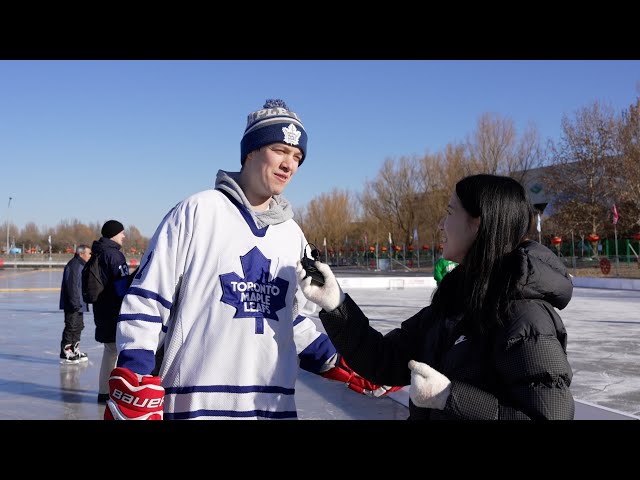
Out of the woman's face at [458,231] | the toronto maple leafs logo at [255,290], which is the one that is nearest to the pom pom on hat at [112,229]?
the toronto maple leafs logo at [255,290]

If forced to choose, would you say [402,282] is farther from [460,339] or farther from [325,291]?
[460,339]

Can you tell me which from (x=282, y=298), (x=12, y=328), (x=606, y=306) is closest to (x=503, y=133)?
(x=606, y=306)

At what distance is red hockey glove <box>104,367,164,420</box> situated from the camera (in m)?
1.75

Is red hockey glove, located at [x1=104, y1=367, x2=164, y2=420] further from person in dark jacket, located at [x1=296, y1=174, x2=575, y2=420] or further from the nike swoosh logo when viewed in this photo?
the nike swoosh logo

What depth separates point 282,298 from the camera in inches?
85.7

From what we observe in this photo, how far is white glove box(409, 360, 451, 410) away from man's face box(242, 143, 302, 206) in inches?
38.4

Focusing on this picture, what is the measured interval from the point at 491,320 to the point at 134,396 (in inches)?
41.5

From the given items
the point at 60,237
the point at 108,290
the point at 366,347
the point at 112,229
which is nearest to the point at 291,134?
the point at 366,347

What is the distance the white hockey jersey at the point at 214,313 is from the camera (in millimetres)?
1997

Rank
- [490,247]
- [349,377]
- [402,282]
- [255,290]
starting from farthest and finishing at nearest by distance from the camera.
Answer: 1. [402,282]
2. [349,377]
3. [255,290]
4. [490,247]

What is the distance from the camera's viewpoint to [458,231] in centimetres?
180

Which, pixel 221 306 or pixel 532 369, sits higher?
pixel 221 306

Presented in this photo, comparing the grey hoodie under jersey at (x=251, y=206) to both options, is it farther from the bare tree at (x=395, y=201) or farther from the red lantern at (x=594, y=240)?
the bare tree at (x=395, y=201)
